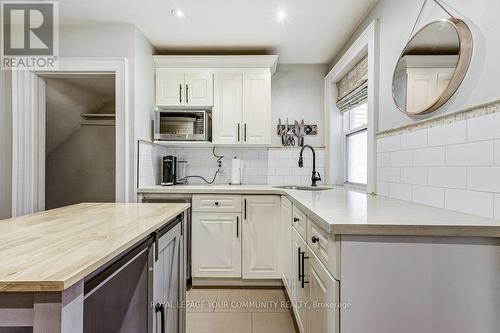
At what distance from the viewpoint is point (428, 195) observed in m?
1.42

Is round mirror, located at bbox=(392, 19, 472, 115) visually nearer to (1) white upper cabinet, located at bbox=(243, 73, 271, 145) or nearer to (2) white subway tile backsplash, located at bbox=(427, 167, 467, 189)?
(2) white subway tile backsplash, located at bbox=(427, 167, 467, 189)

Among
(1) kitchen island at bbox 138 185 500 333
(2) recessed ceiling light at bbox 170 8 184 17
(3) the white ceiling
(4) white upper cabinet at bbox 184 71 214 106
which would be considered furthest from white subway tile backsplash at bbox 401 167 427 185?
(2) recessed ceiling light at bbox 170 8 184 17

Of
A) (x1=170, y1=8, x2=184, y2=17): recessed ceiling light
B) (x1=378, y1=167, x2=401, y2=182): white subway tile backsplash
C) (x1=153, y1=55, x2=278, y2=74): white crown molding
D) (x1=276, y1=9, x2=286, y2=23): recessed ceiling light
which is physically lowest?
(x1=378, y1=167, x2=401, y2=182): white subway tile backsplash

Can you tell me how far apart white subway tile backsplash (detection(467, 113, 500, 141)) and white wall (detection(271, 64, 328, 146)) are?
2043 mm

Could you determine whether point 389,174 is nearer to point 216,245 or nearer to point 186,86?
point 216,245

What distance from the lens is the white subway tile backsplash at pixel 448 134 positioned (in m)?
1.19

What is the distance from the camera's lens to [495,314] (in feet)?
3.09

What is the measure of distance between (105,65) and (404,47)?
2353 millimetres

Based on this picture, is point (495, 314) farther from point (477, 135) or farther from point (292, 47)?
point (292, 47)

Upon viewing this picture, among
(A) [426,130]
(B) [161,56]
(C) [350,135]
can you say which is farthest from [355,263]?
(B) [161,56]

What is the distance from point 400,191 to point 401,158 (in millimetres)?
207

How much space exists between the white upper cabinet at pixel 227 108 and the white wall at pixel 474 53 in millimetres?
1404

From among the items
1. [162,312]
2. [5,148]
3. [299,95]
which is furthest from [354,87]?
[5,148]

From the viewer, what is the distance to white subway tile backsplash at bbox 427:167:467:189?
119 cm
